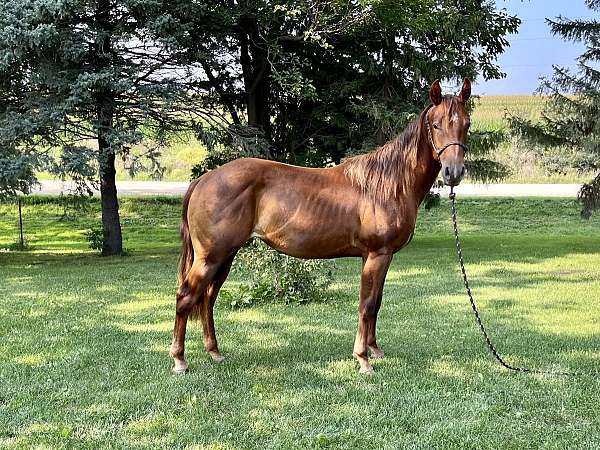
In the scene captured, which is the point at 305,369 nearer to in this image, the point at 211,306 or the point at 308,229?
the point at 211,306

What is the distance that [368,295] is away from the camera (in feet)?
16.8

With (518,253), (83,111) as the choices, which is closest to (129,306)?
(83,111)

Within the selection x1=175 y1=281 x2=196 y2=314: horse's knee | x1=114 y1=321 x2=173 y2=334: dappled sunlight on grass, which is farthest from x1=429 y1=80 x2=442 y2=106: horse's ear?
x1=114 y1=321 x2=173 y2=334: dappled sunlight on grass

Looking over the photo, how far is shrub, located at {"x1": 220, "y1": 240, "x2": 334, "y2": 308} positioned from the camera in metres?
8.23

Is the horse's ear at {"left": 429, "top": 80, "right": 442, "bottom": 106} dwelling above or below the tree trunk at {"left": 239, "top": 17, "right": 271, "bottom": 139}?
below

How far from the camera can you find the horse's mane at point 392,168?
5051 millimetres

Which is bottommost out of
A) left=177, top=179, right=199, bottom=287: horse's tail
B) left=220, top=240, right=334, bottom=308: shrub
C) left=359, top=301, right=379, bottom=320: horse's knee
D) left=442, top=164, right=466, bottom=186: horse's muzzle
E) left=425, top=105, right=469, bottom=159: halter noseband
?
left=220, top=240, right=334, bottom=308: shrub

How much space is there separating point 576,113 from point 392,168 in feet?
29.3

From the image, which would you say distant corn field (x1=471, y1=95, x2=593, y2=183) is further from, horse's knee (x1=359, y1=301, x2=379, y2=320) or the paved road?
horse's knee (x1=359, y1=301, x2=379, y2=320)

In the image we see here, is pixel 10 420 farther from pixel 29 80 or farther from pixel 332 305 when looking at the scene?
pixel 29 80

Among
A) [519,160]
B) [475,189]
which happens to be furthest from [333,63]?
[475,189]

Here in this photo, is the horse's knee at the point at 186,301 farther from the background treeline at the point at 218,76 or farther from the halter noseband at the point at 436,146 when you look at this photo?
the background treeline at the point at 218,76

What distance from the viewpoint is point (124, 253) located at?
588 inches

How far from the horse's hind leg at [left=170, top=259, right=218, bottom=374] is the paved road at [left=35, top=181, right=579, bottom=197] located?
1981 centimetres
